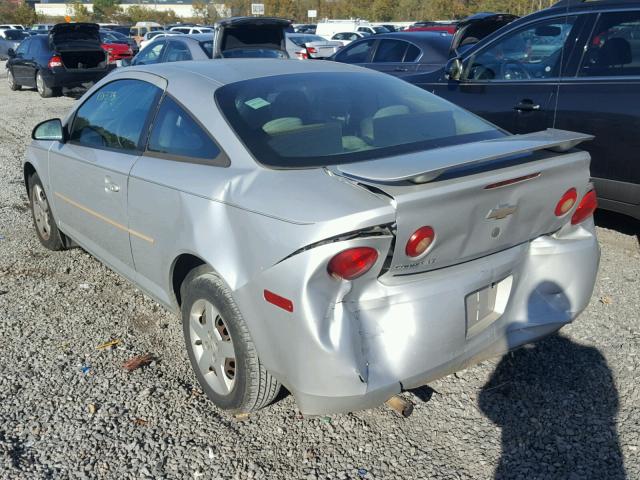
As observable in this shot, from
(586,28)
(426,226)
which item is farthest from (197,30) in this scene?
(426,226)

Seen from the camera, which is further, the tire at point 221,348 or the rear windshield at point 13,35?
the rear windshield at point 13,35

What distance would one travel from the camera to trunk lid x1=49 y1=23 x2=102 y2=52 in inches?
639

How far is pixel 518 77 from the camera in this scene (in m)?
5.62

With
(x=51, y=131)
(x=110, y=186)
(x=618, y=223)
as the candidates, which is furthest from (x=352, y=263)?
(x=618, y=223)

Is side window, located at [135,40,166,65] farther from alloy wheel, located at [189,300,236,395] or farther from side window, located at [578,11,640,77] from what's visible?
alloy wheel, located at [189,300,236,395]

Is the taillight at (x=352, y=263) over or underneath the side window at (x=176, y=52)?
over

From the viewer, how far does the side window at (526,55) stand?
17.5 ft

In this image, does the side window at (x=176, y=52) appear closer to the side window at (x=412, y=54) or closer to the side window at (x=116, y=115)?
the side window at (x=412, y=54)

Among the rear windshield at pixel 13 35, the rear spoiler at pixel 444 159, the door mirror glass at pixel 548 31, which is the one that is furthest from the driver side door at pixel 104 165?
the rear windshield at pixel 13 35

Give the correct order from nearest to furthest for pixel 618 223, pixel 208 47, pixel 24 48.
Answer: pixel 618 223 → pixel 208 47 → pixel 24 48

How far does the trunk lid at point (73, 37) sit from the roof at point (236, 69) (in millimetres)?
13819

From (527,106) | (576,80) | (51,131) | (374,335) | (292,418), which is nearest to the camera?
(374,335)

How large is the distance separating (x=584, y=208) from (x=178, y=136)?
2.05 metres

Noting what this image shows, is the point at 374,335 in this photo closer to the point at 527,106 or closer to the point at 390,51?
the point at 527,106
